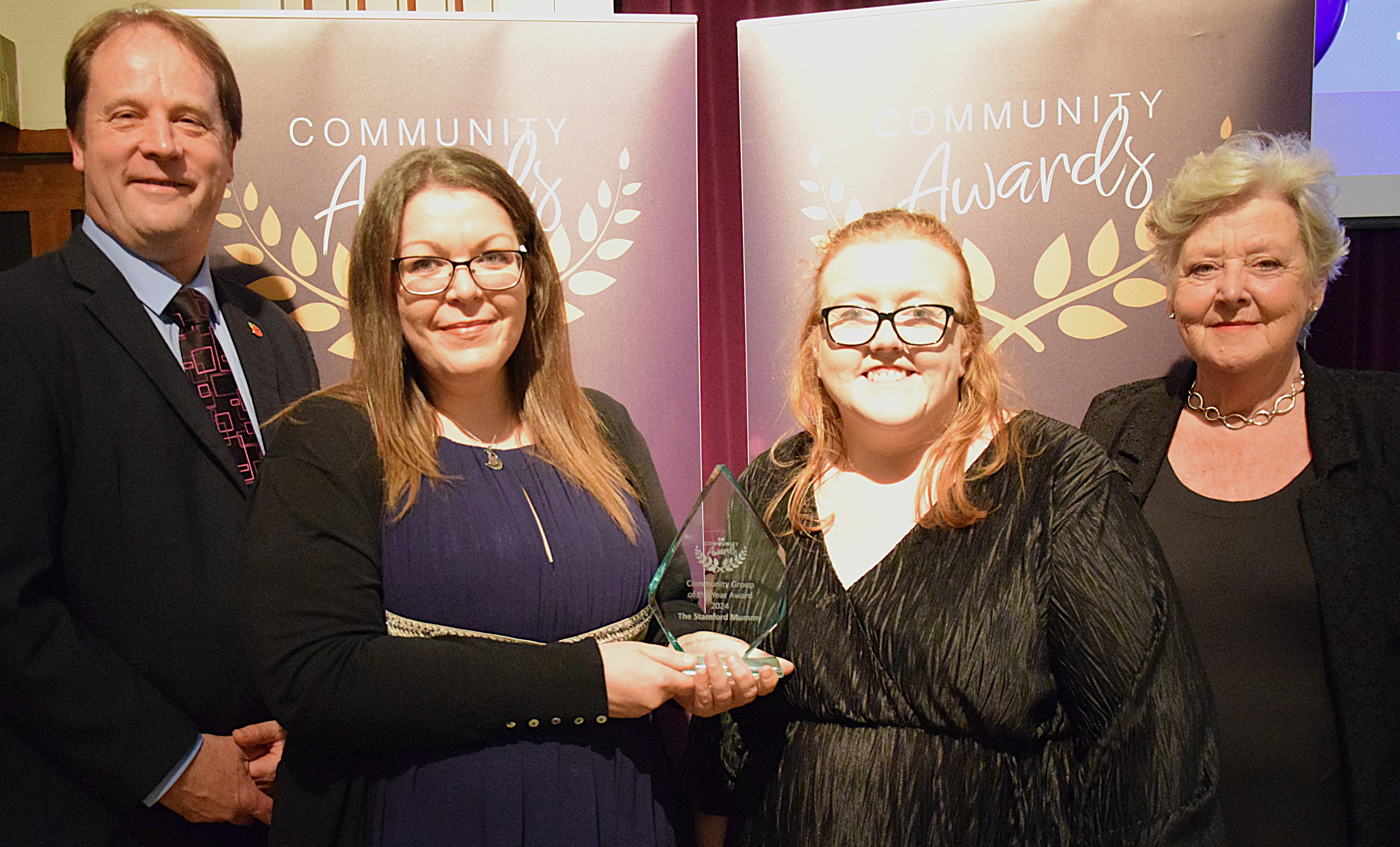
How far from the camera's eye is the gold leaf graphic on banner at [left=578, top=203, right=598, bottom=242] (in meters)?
2.44

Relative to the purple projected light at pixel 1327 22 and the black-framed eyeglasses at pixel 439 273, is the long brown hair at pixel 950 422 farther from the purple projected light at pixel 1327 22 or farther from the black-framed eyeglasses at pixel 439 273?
the purple projected light at pixel 1327 22

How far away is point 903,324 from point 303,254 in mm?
1570

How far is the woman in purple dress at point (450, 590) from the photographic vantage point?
132 centimetres

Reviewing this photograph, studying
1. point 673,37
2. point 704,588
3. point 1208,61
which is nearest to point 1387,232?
point 1208,61

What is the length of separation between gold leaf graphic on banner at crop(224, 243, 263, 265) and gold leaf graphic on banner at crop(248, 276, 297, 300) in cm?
4

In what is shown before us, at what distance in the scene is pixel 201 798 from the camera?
1585 mm

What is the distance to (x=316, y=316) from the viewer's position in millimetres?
2385

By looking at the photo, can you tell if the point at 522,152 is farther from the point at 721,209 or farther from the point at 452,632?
the point at 452,632

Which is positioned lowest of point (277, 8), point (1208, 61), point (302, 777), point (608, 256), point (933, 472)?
point (302, 777)

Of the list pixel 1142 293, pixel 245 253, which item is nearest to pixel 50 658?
pixel 245 253

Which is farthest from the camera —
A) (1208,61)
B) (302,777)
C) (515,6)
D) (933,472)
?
(515,6)

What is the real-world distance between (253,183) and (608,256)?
854 millimetres

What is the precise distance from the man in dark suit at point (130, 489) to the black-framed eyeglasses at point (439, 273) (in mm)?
511

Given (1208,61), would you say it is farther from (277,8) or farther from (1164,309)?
(277,8)
